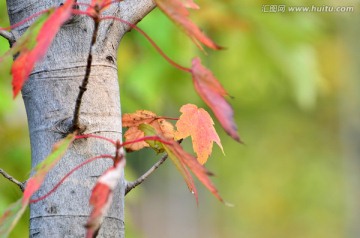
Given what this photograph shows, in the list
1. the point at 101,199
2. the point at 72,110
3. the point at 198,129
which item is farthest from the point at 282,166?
the point at 101,199

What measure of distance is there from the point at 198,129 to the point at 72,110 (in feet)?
0.73

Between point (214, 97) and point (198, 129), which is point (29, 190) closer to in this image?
point (214, 97)

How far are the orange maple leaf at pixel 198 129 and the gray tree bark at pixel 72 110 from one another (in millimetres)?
116

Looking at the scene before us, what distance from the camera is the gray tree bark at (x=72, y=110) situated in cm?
104

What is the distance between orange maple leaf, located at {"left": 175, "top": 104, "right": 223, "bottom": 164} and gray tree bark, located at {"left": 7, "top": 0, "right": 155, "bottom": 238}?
0.12 meters

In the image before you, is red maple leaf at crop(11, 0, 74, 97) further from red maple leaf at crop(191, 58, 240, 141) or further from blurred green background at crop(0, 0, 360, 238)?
blurred green background at crop(0, 0, 360, 238)

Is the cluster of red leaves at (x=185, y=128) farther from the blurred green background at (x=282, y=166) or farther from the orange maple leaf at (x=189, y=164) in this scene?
the blurred green background at (x=282, y=166)

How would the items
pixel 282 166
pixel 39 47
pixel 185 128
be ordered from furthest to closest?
pixel 282 166 → pixel 185 128 → pixel 39 47

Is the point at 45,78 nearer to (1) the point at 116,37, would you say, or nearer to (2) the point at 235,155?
(1) the point at 116,37

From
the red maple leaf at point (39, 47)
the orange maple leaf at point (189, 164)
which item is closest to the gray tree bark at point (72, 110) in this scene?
the orange maple leaf at point (189, 164)

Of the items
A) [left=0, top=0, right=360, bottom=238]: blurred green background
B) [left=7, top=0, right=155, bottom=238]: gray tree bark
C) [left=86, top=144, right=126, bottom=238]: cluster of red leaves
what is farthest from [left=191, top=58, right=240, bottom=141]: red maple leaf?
[left=0, top=0, right=360, bottom=238]: blurred green background

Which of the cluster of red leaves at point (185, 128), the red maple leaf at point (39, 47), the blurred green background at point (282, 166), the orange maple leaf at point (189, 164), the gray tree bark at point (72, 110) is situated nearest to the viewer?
the red maple leaf at point (39, 47)

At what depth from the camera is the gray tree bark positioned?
3.40ft

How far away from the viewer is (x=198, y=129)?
1179 mm
